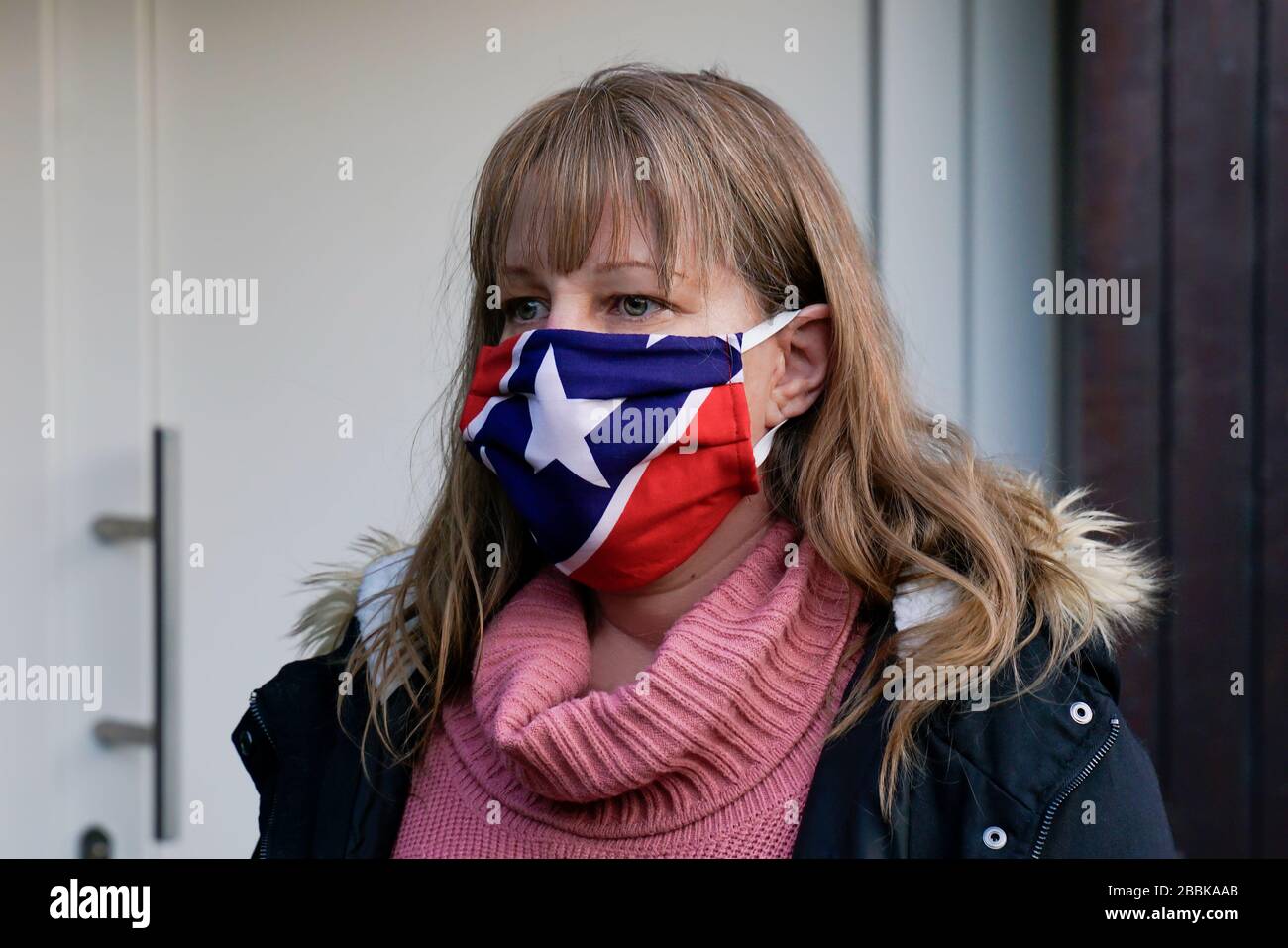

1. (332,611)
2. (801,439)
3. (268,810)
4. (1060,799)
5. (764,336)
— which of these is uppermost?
(764,336)

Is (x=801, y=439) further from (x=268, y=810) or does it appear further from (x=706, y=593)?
(x=268, y=810)

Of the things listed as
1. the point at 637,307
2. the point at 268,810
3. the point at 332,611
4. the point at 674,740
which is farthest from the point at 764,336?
the point at 268,810

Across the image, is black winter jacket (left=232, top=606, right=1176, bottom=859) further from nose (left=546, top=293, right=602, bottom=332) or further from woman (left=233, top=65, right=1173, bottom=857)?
nose (left=546, top=293, right=602, bottom=332)

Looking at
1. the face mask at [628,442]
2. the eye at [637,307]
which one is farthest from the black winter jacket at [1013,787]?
the eye at [637,307]

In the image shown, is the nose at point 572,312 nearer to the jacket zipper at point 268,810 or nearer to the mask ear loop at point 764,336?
the mask ear loop at point 764,336

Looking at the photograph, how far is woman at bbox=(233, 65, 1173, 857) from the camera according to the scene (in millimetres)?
1209

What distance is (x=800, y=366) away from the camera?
1.43 metres

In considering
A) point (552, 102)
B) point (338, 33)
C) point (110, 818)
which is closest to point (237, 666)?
point (110, 818)

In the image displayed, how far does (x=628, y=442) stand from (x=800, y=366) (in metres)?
0.24


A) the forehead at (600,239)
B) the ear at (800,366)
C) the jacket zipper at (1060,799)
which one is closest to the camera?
the jacket zipper at (1060,799)

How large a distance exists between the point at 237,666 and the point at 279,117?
1.01m

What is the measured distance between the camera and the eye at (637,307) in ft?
4.34

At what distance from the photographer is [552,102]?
1387mm

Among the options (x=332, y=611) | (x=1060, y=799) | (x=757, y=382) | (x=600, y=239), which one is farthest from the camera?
(x=332, y=611)
